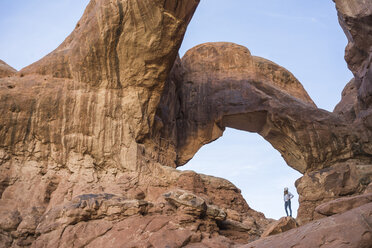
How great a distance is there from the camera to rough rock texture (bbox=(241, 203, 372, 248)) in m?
8.47

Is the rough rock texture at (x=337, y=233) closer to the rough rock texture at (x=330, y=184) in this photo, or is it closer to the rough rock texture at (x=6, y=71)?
the rough rock texture at (x=330, y=184)

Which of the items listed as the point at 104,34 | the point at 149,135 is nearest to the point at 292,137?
the point at 149,135

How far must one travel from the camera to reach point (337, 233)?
8.80 meters

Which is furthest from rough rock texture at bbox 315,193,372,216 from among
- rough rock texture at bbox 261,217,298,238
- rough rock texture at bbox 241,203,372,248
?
rough rock texture at bbox 261,217,298,238

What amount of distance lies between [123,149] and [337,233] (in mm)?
11829

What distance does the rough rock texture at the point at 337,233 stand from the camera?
847cm

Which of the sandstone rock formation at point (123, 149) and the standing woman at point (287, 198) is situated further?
the standing woman at point (287, 198)

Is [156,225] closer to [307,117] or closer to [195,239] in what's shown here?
[195,239]

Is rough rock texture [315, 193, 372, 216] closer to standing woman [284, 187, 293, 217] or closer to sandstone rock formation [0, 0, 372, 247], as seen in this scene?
sandstone rock formation [0, 0, 372, 247]

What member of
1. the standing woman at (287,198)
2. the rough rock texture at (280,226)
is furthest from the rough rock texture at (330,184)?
the rough rock texture at (280,226)

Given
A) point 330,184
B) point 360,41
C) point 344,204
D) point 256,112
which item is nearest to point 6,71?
point 256,112

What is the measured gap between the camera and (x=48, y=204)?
56.7ft

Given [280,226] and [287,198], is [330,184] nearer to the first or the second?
[287,198]

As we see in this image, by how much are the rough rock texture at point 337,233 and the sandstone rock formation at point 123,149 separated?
440 centimetres
